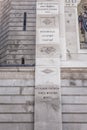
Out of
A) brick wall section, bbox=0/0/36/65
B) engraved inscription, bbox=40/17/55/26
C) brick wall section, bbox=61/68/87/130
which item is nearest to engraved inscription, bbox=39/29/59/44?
engraved inscription, bbox=40/17/55/26

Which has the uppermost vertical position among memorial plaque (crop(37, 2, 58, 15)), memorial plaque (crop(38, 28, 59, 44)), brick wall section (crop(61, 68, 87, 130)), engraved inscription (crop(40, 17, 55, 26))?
memorial plaque (crop(37, 2, 58, 15))

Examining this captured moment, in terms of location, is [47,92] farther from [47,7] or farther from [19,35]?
[19,35]

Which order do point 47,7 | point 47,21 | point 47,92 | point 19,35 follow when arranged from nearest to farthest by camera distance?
point 47,92, point 47,21, point 47,7, point 19,35

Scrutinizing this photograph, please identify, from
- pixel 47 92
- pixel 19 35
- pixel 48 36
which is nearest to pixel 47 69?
pixel 47 92

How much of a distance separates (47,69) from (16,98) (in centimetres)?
205

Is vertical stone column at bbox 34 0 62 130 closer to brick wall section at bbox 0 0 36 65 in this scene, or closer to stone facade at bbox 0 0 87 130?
stone facade at bbox 0 0 87 130

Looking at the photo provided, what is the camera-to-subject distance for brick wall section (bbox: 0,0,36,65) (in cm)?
1872

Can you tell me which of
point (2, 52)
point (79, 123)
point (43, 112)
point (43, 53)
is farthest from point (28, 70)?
point (2, 52)

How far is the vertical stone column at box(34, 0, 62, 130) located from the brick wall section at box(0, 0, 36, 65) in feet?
16.8

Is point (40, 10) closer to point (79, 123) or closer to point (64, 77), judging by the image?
point (64, 77)

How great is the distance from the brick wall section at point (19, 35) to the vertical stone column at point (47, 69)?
5113 mm

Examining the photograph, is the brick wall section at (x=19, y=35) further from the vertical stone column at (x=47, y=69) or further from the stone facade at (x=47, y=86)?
the vertical stone column at (x=47, y=69)

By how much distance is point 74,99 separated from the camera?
1234cm

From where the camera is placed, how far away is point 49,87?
12.4 meters
